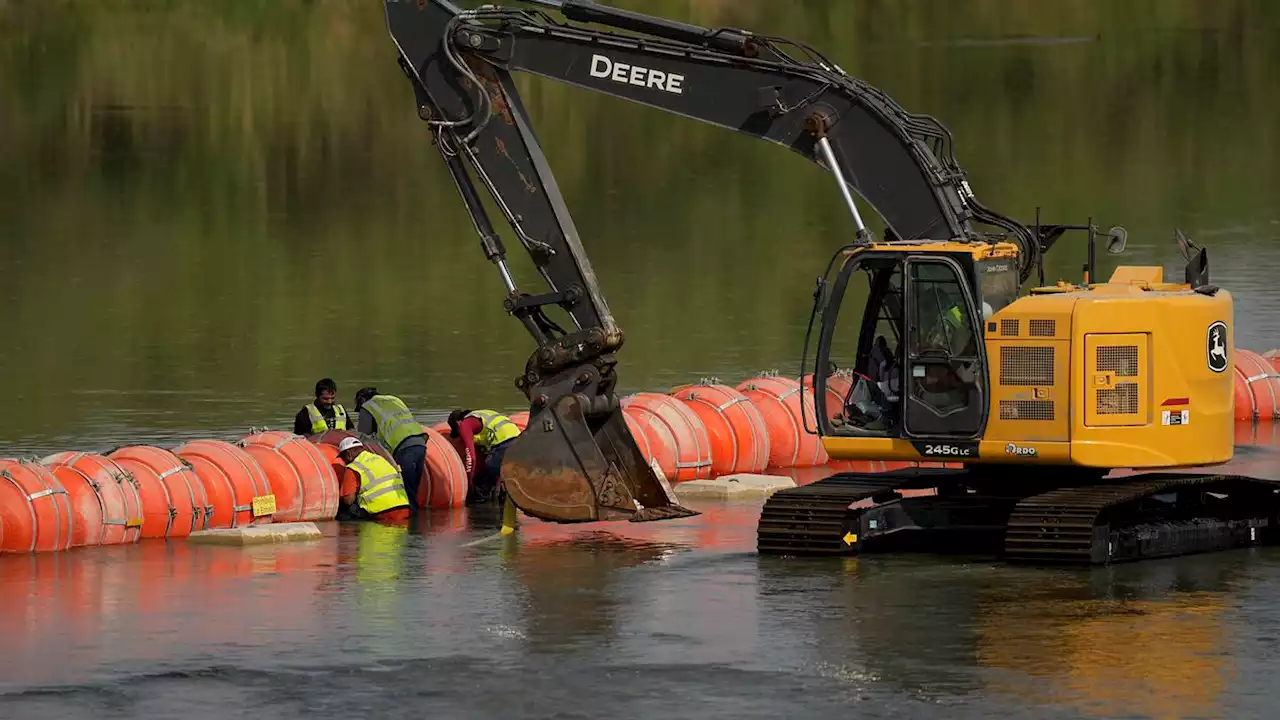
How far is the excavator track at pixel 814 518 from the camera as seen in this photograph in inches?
1001

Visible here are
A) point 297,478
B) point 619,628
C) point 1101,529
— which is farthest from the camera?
point 297,478

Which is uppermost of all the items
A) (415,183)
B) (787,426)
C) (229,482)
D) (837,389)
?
(415,183)

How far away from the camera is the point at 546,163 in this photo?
85.5 feet

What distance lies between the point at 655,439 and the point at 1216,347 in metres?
7.64

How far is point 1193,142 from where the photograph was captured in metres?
84.7

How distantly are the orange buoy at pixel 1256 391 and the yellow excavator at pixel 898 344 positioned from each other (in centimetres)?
912

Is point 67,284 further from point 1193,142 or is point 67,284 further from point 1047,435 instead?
point 1193,142

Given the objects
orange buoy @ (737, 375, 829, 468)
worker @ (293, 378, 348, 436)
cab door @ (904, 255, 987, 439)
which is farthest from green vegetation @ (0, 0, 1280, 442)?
cab door @ (904, 255, 987, 439)

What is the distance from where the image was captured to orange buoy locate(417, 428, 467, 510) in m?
29.3

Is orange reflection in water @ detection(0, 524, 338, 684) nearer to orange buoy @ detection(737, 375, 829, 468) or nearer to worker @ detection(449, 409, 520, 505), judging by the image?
worker @ detection(449, 409, 520, 505)

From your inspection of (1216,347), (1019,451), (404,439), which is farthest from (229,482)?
(1216,347)

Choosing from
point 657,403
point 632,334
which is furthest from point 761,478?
point 632,334

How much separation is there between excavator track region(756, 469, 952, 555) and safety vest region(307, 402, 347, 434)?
612cm

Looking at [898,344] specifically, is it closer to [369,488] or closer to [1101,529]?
[1101,529]
